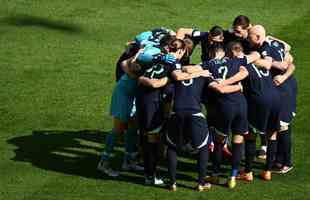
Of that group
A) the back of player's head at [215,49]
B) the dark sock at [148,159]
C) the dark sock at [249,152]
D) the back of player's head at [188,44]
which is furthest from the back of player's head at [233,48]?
the dark sock at [148,159]

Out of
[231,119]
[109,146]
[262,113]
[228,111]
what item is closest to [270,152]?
[262,113]

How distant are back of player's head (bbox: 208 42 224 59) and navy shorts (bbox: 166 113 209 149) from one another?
82cm

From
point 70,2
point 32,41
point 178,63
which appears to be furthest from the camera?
point 70,2

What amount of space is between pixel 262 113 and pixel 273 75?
593 millimetres

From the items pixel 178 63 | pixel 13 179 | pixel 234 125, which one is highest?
pixel 178 63

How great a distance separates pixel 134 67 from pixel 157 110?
0.63 metres

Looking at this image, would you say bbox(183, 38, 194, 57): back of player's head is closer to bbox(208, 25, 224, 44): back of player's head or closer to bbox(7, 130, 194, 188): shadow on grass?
bbox(208, 25, 224, 44): back of player's head

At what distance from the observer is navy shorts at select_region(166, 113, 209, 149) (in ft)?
35.2

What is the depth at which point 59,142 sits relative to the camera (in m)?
12.8

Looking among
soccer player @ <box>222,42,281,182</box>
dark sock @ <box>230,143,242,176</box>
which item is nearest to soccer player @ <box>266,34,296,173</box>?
soccer player @ <box>222,42,281,182</box>

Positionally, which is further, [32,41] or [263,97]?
[32,41]

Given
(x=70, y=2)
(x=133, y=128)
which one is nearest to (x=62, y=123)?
(x=133, y=128)

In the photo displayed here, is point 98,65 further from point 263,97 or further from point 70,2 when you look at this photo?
point 263,97

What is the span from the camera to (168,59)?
10898 millimetres
